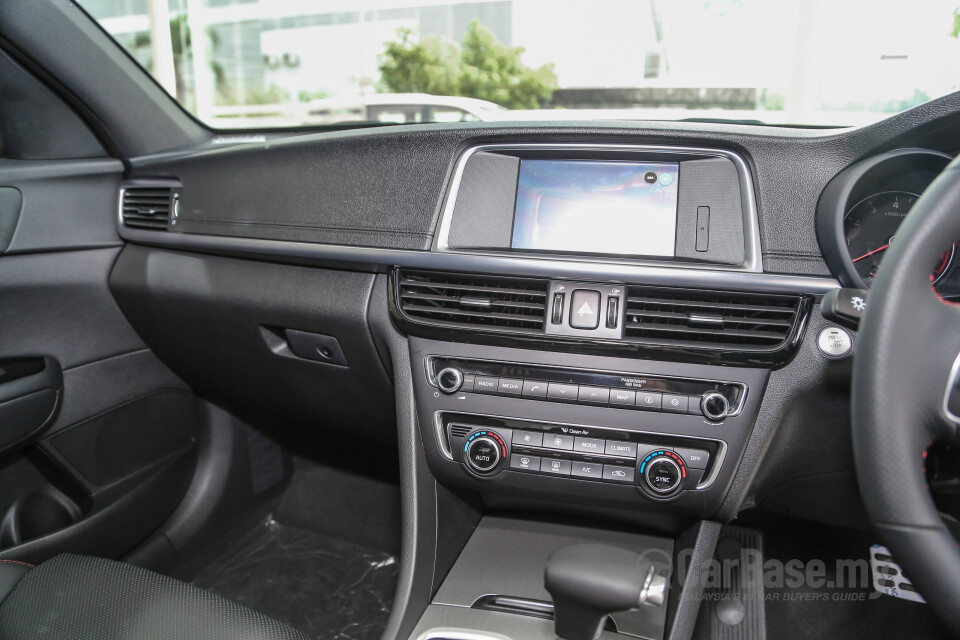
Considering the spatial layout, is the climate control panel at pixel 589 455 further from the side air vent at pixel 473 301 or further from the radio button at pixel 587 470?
the side air vent at pixel 473 301

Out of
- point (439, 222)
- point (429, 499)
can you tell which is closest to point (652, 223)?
point (439, 222)

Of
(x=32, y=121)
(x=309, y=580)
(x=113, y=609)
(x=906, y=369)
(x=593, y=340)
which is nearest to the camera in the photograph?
(x=906, y=369)

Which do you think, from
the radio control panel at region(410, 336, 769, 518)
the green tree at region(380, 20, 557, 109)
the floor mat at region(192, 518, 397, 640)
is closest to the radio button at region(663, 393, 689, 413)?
the radio control panel at region(410, 336, 769, 518)

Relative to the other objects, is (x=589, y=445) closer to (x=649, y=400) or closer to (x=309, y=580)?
(x=649, y=400)

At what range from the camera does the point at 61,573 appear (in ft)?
4.37

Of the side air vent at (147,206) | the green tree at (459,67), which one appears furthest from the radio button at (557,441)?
the green tree at (459,67)

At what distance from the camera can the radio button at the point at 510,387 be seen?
56.4 inches

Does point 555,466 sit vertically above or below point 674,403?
below

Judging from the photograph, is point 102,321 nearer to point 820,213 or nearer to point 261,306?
point 261,306

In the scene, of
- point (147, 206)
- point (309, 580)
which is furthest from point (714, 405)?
point (147, 206)

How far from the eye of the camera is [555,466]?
1465 millimetres

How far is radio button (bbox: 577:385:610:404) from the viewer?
1.39 m

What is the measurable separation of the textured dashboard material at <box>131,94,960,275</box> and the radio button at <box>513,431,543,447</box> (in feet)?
1.46

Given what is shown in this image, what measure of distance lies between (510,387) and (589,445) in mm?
199
